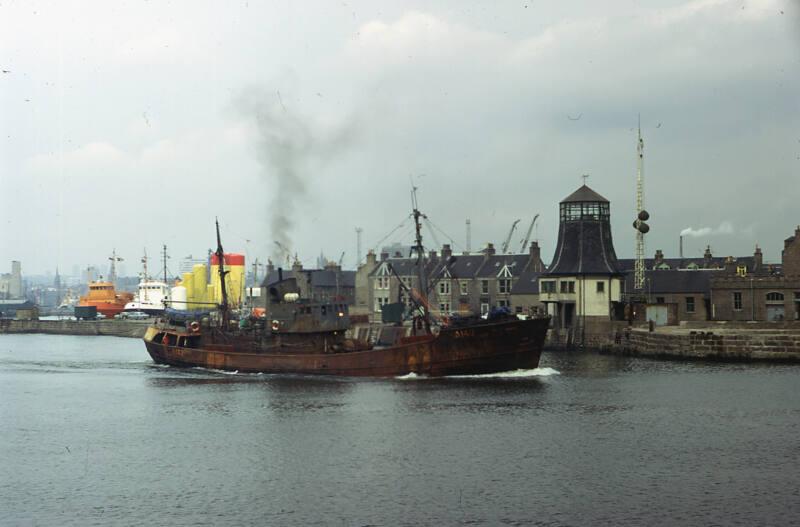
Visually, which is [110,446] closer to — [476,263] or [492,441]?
[492,441]

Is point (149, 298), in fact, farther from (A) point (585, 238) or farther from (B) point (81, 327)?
(A) point (585, 238)

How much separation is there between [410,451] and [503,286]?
79.7m

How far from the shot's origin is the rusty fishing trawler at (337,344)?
214 feet

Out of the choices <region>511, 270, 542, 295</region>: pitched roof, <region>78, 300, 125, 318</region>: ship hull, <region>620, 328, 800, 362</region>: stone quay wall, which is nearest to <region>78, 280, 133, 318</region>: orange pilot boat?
<region>78, 300, 125, 318</region>: ship hull

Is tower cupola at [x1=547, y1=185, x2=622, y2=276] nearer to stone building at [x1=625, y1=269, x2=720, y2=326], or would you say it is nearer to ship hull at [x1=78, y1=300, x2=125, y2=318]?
stone building at [x1=625, y1=269, x2=720, y2=326]

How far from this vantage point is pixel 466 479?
3575 cm

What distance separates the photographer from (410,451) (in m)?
40.6

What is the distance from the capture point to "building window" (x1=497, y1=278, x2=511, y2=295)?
11888 cm

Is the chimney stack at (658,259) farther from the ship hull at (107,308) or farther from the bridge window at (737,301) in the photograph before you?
the ship hull at (107,308)

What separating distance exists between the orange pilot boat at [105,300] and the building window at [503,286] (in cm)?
8497

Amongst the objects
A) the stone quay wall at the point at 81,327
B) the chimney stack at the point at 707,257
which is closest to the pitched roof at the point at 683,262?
the chimney stack at the point at 707,257

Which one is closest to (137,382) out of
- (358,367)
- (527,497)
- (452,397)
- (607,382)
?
(358,367)

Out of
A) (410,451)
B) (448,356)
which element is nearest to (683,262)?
(448,356)

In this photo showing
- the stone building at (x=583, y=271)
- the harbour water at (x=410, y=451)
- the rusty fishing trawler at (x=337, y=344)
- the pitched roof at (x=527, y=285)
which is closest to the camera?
the harbour water at (x=410, y=451)
